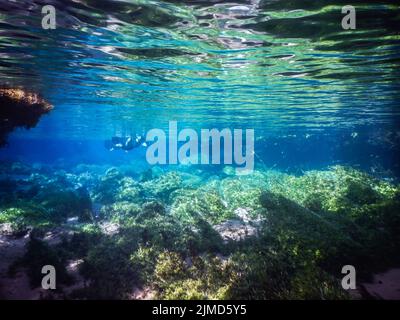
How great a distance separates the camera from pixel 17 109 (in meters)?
13.5

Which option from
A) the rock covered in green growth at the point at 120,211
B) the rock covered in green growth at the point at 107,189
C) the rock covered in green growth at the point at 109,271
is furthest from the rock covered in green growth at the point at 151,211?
the rock covered in green growth at the point at 107,189

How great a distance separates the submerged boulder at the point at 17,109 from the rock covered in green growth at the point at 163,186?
9.63m

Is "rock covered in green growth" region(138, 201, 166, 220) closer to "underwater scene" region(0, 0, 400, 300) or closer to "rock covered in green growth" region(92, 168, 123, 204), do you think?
"underwater scene" region(0, 0, 400, 300)

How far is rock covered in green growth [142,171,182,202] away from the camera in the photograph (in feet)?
66.9

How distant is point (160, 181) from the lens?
23469 millimetres

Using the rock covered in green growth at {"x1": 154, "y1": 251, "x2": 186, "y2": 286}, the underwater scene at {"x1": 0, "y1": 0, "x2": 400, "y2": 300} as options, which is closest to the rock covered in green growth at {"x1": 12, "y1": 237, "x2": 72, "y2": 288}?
the underwater scene at {"x1": 0, "y1": 0, "x2": 400, "y2": 300}

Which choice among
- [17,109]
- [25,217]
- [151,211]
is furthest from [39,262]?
[17,109]

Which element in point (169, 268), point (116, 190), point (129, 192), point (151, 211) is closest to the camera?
point (169, 268)

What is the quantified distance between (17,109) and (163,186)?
11.5 meters

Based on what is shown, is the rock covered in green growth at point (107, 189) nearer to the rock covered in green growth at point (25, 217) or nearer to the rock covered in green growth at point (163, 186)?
the rock covered in green growth at point (163, 186)

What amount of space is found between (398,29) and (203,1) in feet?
25.3

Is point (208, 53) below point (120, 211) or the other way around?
the other way around

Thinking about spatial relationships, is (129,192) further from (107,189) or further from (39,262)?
(39,262)
